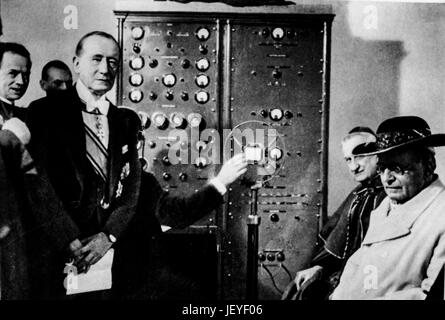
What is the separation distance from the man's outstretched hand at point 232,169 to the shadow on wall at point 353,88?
51 cm

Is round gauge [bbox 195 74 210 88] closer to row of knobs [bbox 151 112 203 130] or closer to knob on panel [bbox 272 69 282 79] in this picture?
row of knobs [bbox 151 112 203 130]

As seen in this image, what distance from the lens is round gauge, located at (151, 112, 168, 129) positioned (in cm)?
286

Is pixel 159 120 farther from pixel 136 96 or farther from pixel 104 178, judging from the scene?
pixel 104 178

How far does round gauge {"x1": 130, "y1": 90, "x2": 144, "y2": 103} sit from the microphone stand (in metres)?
0.83

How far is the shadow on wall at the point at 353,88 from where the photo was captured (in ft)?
9.55

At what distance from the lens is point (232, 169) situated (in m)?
2.89

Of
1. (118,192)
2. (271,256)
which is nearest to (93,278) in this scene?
(118,192)

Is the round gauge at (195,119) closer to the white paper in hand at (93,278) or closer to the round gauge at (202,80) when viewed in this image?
the round gauge at (202,80)

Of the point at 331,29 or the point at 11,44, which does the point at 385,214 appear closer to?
the point at 331,29

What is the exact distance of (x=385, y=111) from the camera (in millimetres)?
2922

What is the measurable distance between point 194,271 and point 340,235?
34.0 inches

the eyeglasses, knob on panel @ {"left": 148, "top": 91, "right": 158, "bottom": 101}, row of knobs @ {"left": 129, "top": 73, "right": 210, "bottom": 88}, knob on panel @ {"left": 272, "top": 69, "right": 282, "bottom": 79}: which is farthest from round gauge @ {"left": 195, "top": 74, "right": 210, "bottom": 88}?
the eyeglasses

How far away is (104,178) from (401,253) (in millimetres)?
1701

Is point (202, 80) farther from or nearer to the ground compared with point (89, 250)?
farther from the ground
